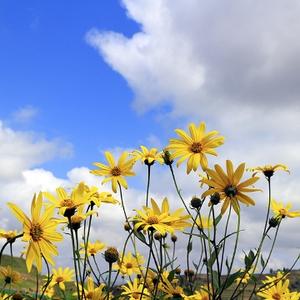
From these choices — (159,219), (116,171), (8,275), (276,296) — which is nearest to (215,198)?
(159,219)

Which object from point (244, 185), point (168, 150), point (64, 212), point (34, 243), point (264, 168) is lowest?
point (34, 243)

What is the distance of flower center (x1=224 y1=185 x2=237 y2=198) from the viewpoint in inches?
182

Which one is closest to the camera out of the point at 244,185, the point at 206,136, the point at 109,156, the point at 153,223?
the point at 244,185

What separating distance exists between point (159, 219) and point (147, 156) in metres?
2.03

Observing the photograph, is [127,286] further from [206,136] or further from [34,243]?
[34,243]

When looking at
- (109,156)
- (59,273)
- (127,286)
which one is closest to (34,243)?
(109,156)

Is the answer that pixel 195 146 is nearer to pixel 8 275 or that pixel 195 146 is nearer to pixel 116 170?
pixel 116 170

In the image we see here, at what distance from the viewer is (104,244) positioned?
8.52 metres

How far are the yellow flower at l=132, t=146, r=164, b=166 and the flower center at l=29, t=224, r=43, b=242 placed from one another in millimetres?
2819

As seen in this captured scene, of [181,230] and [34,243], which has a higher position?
[181,230]

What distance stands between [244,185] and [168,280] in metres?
1.77

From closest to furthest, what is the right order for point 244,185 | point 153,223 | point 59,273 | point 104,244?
point 244,185 < point 153,223 < point 104,244 < point 59,273

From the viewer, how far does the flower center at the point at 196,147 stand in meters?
5.36

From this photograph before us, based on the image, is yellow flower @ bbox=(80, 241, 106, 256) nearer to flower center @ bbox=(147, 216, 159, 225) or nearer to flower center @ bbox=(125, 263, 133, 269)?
flower center @ bbox=(125, 263, 133, 269)
